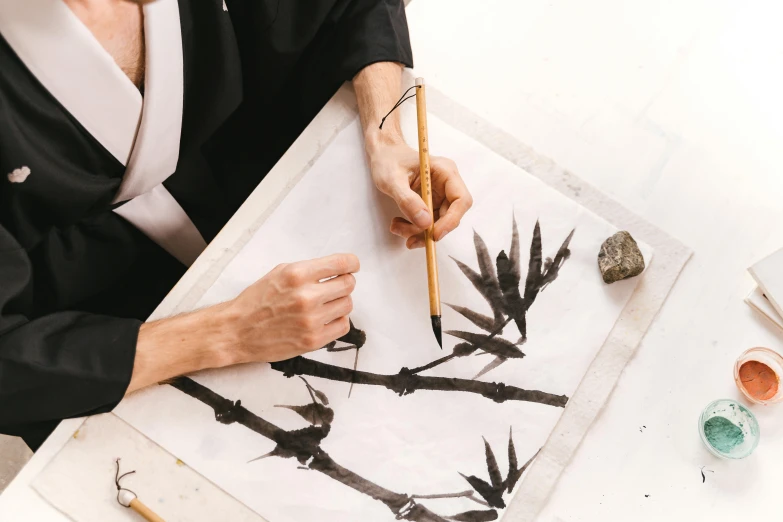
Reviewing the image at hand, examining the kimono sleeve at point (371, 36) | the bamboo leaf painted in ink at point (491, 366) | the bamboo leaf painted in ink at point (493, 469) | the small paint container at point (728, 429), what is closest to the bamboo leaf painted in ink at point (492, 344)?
the bamboo leaf painted in ink at point (491, 366)

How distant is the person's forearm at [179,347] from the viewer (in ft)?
2.30

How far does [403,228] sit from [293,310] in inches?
6.5

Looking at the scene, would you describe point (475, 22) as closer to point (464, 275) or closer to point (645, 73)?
point (645, 73)

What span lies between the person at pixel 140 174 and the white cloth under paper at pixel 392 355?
4 centimetres

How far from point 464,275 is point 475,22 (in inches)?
14.5

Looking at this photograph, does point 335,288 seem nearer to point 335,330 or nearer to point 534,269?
point 335,330

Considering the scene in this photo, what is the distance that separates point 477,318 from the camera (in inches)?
29.8

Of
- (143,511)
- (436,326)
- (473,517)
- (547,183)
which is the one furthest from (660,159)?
(143,511)

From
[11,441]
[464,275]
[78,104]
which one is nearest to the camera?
[78,104]

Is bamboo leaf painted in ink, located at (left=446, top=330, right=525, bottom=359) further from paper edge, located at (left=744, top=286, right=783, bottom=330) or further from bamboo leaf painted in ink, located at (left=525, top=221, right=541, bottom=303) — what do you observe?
paper edge, located at (left=744, top=286, right=783, bottom=330)

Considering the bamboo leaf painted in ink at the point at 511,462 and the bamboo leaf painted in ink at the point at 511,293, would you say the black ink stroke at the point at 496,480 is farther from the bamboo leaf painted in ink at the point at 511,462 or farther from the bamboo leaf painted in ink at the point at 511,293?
the bamboo leaf painted in ink at the point at 511,293

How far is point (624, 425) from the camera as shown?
2.39 ft

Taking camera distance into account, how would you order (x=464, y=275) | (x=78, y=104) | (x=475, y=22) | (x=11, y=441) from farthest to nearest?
(x=11, y=441) → (x=475, y=22) → (x=464, y=275) → (x=78, y=104)

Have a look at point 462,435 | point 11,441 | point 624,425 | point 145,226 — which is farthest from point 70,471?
point 11,441
